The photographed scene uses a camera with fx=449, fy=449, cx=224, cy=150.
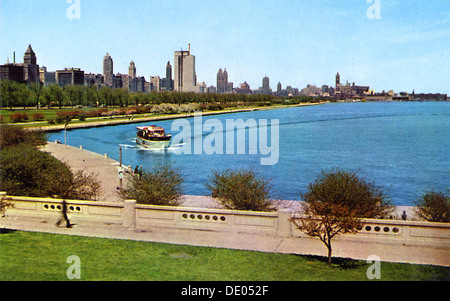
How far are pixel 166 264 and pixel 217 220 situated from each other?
4.17 m

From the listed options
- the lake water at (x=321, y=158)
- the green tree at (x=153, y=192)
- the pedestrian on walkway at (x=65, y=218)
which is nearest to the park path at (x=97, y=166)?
the lake water at (x=321, y=158)

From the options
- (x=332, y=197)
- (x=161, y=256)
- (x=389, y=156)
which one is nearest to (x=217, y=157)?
(x=389, y=156)

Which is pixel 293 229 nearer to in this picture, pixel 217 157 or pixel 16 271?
pixel 16 271

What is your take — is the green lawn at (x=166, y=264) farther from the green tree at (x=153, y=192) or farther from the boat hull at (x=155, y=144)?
the boat hull at (x=155, y=144)

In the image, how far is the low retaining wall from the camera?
15.5 m

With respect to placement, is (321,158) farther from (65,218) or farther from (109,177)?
(65,218)

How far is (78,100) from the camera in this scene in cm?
14950

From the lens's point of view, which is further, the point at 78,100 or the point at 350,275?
the point at 78,100

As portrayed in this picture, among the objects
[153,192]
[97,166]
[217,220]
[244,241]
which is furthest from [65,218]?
[97,166]

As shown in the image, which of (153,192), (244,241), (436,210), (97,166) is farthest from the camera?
(97,166)

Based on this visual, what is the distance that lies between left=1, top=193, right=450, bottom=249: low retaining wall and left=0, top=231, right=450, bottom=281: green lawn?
216cm

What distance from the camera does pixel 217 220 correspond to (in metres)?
17.1

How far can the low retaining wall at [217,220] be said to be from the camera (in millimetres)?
15477
